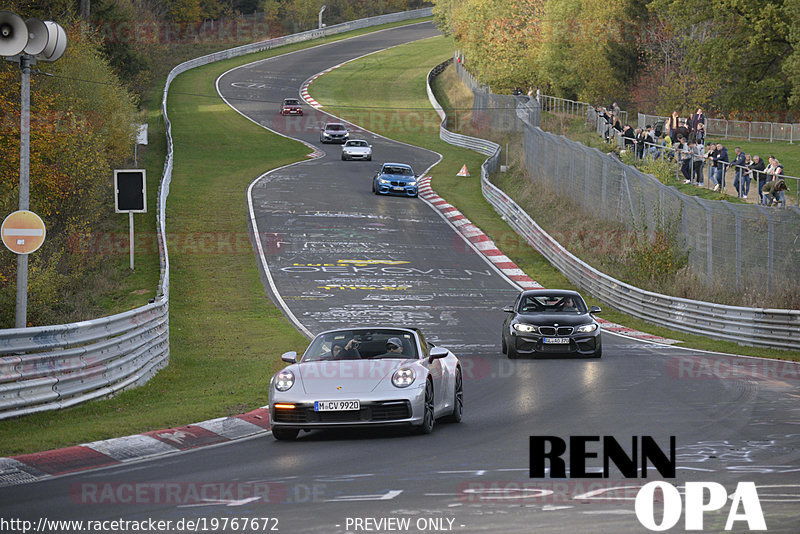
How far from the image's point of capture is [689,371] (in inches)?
730

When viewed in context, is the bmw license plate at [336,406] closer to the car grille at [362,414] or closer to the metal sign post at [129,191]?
the car grille at [362,414]

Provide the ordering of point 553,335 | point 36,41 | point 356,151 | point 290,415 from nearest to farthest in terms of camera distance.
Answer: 1. point 290,415
2. point 36,41
3. point 553,335
4. point 356,151

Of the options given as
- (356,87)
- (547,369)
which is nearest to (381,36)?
(356,87)

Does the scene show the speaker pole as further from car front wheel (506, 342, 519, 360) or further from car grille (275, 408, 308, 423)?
car front wheel (506, 342, 519, 360)

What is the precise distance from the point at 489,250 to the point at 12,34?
27.1 meters

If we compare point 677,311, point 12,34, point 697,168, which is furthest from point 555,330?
point 697,168

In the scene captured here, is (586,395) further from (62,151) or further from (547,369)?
(62,151)

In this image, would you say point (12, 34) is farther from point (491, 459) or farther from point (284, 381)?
point (491, 459)

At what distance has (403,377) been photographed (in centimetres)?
1202

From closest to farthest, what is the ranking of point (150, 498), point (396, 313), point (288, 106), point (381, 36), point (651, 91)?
point (150, 498) < point (396, 313) < point (651, 91) < point (288, 106) < point (381, 36)

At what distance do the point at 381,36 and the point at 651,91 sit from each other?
205 feet

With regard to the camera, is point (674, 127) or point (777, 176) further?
point (674, 127)

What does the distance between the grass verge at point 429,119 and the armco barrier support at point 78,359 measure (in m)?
12.1

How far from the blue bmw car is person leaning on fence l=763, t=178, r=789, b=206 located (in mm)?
23295
